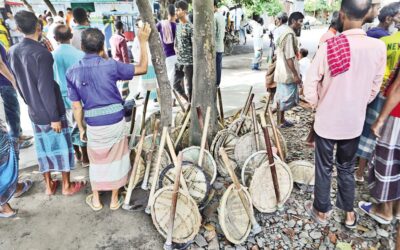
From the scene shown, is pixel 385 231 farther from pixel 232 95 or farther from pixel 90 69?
pixel 232 95

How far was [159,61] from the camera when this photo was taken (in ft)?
10.7

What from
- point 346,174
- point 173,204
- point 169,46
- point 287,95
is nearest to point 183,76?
point 169,46

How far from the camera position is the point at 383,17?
2977mm

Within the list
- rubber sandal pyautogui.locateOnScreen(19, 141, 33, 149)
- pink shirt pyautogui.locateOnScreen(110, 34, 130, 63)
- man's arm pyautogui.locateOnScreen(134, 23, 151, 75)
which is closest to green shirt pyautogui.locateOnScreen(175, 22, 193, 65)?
pink shirt pyautogui.locateOnScreen(110, 34, 130, 63)

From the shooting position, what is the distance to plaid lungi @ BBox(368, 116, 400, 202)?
245 cm

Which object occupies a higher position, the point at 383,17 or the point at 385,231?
the point at 383,17

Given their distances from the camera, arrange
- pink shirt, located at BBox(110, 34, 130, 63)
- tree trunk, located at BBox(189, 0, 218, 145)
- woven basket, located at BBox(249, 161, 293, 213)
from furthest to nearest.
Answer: pink shirt, located at BBox(110, 34, 130, 63) < tree trunk, located at BBox(189, 0, 218, 145) < woven basket, located at BBox(249, 161, 293, 213)

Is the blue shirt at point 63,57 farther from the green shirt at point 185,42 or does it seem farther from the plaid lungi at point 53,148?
the green shirt at point 185,42

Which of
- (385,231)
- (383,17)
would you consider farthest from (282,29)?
(385,231)

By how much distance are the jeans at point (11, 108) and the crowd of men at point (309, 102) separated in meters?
0.01

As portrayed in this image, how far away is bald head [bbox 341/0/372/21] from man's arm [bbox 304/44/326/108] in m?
0.28

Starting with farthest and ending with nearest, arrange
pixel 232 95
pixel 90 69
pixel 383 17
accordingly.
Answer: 1. pixel 232 95
2. pixel 383 17
3. pixel 90 69

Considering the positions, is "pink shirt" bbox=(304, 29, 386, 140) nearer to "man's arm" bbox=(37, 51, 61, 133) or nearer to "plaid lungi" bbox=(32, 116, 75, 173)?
"man's arm" bbox=(37, 51, 61, 133)

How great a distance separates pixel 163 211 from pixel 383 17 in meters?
2.97
